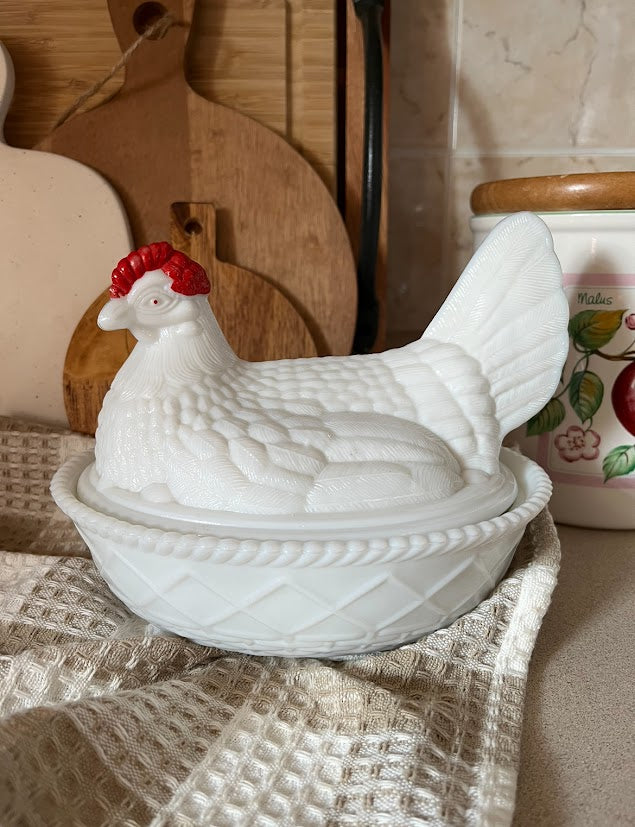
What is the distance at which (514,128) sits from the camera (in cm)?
89

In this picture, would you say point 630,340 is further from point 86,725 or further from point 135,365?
point 86,725

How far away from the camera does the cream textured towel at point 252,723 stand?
0.39m

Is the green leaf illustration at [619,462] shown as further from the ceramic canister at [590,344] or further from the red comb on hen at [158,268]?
the red comb on hen at [158,268]

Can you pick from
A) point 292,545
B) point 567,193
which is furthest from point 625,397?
point 292,545

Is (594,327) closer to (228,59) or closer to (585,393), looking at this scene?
(585,393)

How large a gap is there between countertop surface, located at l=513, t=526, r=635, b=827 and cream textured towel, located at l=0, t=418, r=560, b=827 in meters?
0.03

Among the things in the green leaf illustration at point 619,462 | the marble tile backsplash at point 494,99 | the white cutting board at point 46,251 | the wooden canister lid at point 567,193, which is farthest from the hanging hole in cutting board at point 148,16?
the green leaf illustration at point 619,462

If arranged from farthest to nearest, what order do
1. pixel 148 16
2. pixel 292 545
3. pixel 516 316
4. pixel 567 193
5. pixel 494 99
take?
pixel 494 99 → pixel 148 16 → pixel 567 193 → pixel 516 316 → pixel 292 545

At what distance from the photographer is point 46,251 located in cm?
82

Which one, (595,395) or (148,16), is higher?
(148,16)

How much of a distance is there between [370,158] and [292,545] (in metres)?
0.47

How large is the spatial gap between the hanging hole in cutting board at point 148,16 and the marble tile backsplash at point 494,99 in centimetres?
29

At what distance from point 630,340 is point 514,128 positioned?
0.34m

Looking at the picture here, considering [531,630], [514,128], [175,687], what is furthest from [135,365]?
[514,128]
